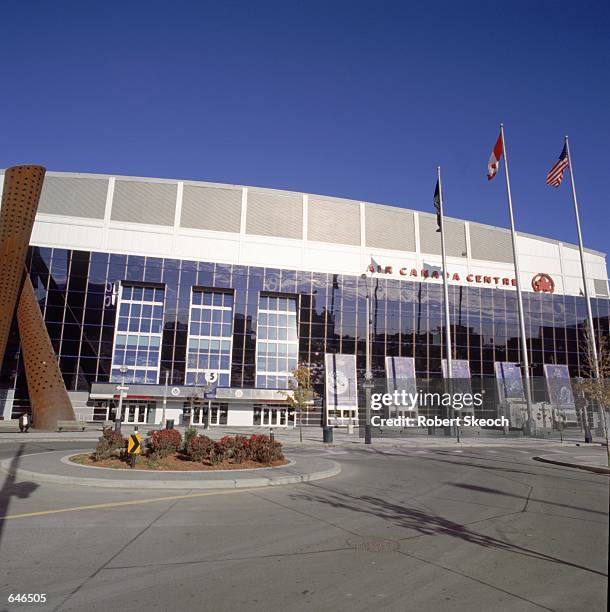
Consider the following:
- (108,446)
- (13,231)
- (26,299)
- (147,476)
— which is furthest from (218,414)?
(147,476)

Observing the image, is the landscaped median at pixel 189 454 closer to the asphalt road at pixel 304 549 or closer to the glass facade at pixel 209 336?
the asphalt road at pixel 304 549

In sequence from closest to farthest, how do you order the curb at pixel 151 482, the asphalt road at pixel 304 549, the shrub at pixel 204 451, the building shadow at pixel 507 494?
the asphalt road at pixel 304 549
the building shadow at pixel 507 494
the curb at pixel 151 482
the shrub at pixel 204 451

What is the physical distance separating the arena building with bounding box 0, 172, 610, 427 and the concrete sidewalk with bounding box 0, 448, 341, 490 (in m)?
31.6

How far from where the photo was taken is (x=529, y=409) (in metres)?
39.7

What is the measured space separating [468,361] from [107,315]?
40999 millimetres

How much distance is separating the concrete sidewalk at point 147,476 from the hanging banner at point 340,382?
116ft

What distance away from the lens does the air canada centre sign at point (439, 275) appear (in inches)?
2194

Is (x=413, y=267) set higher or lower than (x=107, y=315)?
higher

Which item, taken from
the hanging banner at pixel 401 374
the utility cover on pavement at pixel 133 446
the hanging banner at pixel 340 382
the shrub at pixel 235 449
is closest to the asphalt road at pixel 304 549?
the utility cover on pavement at pixel 133 446

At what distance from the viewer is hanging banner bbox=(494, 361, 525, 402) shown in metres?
55.7

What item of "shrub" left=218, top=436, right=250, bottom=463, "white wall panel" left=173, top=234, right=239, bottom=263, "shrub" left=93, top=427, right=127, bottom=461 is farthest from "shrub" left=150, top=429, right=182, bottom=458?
"white wall panel" left=173, top=234, right=239, bottom=263

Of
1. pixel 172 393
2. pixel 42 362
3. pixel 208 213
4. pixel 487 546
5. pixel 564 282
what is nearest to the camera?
pixel 487 546

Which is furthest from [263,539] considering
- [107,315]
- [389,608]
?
[107,315]

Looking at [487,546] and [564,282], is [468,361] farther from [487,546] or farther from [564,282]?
[487,546]
